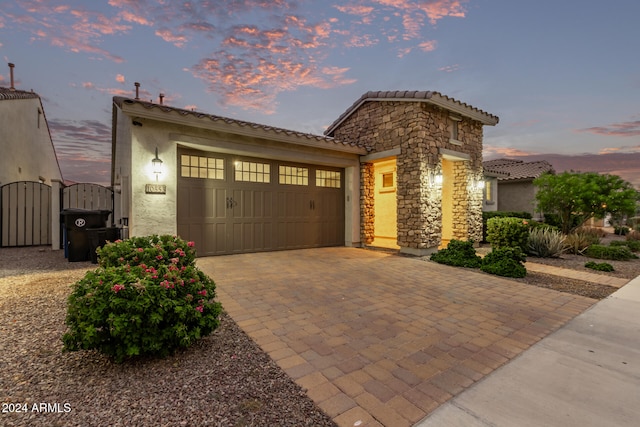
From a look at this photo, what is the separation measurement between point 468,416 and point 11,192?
12767 mm

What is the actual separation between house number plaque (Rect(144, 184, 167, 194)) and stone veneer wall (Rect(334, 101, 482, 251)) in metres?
6.08

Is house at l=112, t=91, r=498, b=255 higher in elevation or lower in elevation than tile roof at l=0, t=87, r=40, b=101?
lower

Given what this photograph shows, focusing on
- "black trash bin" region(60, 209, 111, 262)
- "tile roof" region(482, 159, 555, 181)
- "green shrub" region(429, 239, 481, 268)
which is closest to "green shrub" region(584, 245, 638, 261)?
"green shrub" region(429, 239, 481, 268)

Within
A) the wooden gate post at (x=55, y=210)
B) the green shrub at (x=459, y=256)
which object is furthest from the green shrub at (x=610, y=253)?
the wooden gate post at (x=55, y=210)

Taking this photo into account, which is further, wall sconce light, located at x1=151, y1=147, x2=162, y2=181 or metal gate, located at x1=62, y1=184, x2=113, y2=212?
metal gate, located at x1=62, y1=184, x2=113, y2=212

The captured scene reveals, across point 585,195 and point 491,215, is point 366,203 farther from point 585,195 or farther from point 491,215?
point 585,195

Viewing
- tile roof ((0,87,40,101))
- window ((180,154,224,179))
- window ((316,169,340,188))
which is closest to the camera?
window ((180,154,224,179))

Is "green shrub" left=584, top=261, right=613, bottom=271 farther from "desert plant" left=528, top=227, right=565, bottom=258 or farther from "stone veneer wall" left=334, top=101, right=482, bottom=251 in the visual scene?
"stone veneer wall" left=334, top=101, right=482, bottom=251

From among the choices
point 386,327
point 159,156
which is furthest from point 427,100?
point 159,156

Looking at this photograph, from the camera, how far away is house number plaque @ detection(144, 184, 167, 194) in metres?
6.00

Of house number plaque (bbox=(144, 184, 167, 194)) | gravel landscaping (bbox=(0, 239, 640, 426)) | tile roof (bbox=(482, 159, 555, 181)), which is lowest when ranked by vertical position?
gravel landscaping (bbox=(0, 239, 640, 426))

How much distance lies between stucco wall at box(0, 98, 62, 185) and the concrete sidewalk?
14.2 metres

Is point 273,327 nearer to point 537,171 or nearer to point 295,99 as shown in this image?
point 295,99

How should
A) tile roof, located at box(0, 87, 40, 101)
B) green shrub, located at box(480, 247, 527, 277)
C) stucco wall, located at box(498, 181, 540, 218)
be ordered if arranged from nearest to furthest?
green shrub, located at box(480, 247, 527, 277)
tile roof, located at box(0, 87, 40, 101)
stucco wall, located at box(498, 181, 540, 218)
